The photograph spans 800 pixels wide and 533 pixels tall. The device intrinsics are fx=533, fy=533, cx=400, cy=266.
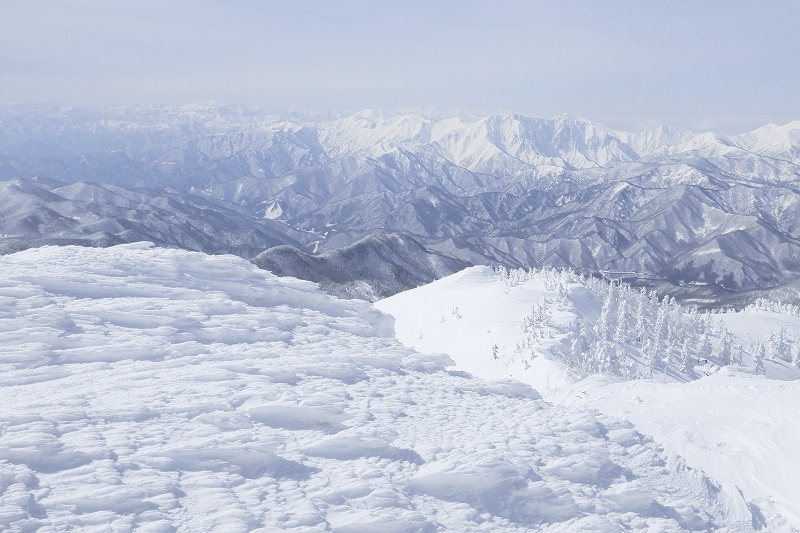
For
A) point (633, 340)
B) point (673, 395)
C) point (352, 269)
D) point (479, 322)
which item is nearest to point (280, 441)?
point (673, 395)

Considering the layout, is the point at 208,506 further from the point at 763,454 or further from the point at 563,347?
the point at 563,347

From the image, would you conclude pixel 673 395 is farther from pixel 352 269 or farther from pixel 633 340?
pixel 352 269

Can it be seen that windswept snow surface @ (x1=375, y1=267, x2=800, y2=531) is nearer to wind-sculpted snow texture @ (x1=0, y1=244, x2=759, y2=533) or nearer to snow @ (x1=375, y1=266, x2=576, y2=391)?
snow @ (x1=375, y1=266, x2=576, y2=391)

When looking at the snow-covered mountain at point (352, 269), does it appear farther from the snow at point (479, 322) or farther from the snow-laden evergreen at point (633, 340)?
the snow-laden evergreen at point (633, 340)

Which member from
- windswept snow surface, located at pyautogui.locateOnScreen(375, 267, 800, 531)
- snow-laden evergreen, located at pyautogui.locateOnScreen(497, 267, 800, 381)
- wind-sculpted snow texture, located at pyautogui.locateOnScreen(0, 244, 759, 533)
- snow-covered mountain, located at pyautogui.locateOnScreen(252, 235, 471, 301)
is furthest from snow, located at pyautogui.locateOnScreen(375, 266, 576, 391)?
snow-covered mountain, located at pyautogui.locateOnScreen(252, 235, 471, 301)

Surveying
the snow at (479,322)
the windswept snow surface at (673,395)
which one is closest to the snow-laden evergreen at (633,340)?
the windswept snow surface at (673,395)
